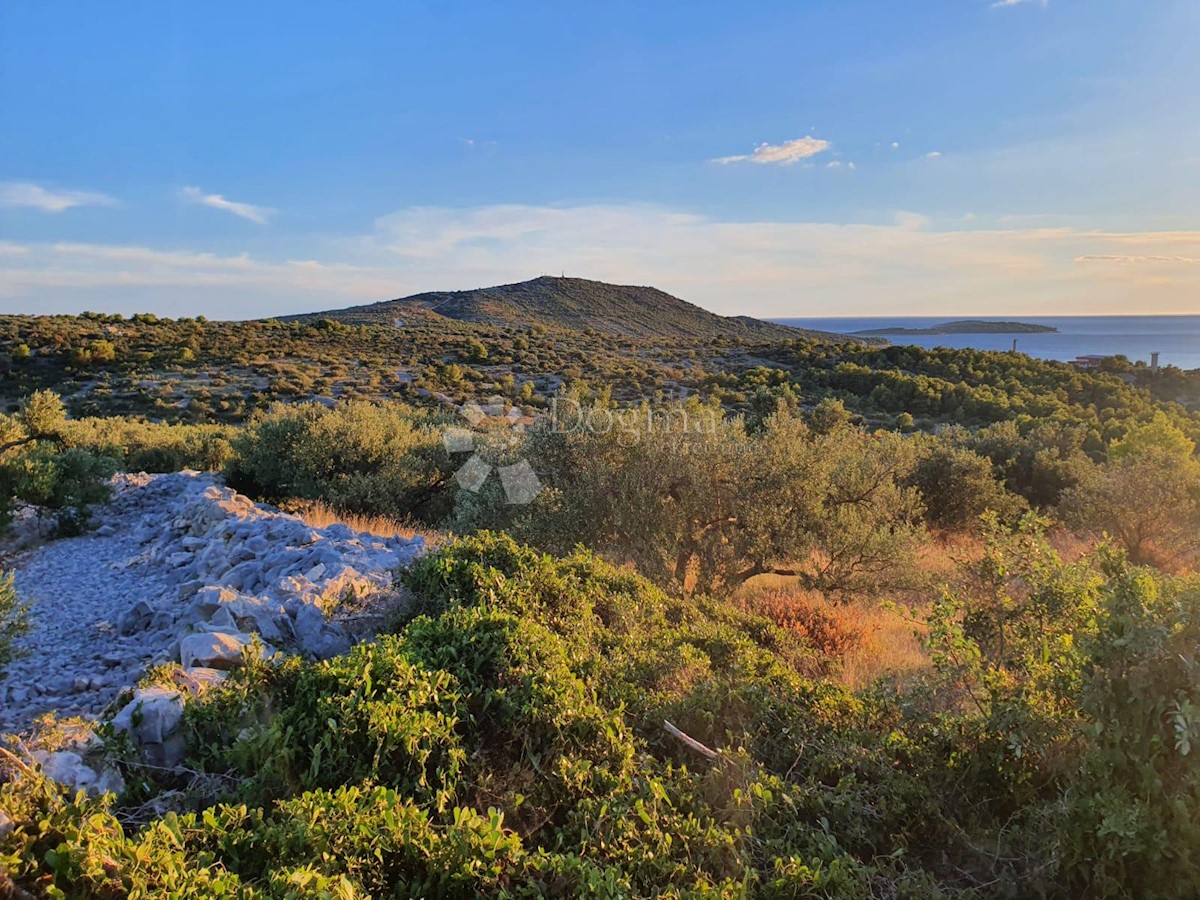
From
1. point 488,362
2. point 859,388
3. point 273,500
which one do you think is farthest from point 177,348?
point 859,388

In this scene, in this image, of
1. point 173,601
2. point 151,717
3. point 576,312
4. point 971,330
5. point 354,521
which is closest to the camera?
point 151,717

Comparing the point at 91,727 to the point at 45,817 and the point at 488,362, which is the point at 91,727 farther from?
the point at 488,362

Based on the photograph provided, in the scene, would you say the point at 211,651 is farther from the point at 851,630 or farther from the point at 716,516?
the point at 851,630

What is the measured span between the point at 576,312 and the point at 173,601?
63.3 meters

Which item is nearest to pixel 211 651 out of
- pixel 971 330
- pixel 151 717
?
pixel 151 717

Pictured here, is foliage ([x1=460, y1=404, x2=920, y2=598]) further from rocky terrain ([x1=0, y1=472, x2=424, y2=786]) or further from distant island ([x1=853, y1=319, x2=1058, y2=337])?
distant island ([x1=853, y1=319, x2=1058, y2=337])

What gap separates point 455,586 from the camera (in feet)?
17.4

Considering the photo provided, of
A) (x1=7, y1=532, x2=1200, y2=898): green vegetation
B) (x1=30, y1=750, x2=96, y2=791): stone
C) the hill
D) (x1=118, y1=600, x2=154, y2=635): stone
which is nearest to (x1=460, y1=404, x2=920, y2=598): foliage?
(x1=7, y1=532, x2=1200, y2=898): green vegetation

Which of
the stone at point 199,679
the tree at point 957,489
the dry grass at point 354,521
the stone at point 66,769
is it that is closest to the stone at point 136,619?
the stone at point 199,679

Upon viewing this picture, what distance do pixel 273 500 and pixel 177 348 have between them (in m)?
29.1

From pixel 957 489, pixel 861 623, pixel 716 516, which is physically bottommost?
pixel 861 623

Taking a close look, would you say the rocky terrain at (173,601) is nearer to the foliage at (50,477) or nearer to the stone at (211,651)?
the stone at (211,651)

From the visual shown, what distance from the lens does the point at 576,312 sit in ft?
223

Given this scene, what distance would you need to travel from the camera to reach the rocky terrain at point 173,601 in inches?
173
